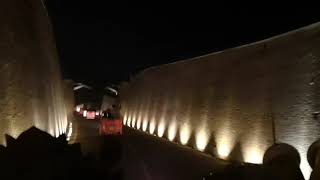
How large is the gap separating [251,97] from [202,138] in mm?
5432

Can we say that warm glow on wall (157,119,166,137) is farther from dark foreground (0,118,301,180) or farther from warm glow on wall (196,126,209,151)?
dark foreground (0,118,301,180)

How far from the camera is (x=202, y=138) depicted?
21.5m

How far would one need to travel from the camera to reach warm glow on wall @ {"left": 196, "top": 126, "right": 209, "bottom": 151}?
2098 centimetres

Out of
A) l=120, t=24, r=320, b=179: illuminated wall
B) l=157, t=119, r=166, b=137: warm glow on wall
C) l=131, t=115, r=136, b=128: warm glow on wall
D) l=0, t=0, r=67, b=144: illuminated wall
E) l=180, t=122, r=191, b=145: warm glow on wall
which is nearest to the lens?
l=0, t=0, r=67, b=144: illuminated wall

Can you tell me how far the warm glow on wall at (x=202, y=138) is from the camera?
826 inches

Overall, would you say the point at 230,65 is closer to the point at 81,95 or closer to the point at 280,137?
the point at 280,137

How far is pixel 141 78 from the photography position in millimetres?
42188

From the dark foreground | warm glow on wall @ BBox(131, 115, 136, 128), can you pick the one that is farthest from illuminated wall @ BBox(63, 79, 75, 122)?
the dark foreground

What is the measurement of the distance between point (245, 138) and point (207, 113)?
5026 millimetres

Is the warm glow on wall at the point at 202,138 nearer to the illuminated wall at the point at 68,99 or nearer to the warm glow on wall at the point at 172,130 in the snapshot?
the warm glow on wall at the point at 172,130

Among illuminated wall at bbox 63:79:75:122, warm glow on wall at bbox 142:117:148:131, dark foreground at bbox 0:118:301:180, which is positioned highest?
illuminated wall at bbox 63:79:75:122

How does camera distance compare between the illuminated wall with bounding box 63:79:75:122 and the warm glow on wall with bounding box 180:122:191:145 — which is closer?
the warm glow on wall with bounding box 180:122:191:145

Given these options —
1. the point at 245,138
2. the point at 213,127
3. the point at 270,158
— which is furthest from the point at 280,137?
the point at 213,127

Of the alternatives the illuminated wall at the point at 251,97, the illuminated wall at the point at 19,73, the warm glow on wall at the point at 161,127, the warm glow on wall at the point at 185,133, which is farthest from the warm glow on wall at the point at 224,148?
the warm glow on wall at the point at 161,127
